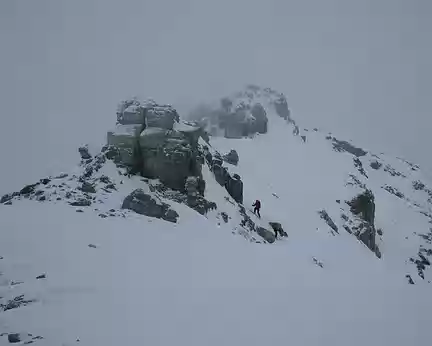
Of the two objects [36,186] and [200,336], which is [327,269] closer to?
[200,336]

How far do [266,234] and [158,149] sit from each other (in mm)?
10351

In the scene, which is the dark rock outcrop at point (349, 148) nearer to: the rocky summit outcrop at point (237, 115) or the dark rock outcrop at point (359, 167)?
the dark rock outcrop at point (359, 167)

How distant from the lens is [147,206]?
1081 inches

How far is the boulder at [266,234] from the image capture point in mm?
33188

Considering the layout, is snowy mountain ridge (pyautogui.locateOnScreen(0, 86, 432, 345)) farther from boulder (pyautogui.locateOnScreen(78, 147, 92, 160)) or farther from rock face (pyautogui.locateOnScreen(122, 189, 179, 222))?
boulder (pyautogui.locateOnScreen(78, 147, 92, 160))

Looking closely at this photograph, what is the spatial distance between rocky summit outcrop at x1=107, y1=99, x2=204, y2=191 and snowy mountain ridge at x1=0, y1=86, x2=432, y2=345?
4.1 inches

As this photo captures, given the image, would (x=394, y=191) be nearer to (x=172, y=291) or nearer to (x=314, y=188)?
(x=314, y=188)

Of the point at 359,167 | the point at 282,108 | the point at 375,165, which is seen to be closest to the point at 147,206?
the point at 359,167

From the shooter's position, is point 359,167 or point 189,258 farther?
point 359,167

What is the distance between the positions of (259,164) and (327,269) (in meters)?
24.5

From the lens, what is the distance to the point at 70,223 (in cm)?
2317

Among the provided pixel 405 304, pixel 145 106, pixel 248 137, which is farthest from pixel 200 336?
pixel 248 137

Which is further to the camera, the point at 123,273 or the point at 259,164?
the point at 259,164

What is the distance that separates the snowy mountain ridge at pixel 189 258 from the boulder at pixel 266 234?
14cm
